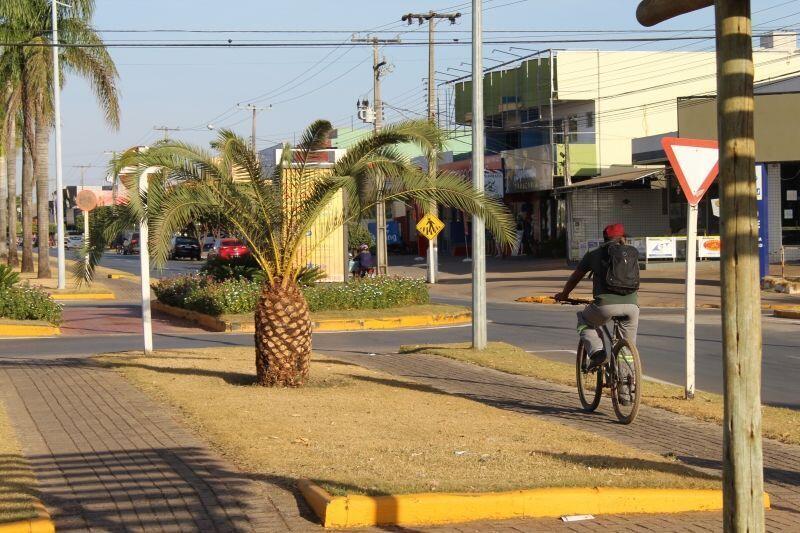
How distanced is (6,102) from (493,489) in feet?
122

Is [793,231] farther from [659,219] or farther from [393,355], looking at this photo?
[393,355]

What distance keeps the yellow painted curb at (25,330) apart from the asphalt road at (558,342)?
102cm

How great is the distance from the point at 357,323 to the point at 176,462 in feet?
49.1

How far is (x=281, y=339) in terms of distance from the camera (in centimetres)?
1238

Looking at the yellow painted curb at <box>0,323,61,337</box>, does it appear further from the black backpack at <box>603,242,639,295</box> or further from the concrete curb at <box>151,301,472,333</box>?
the black backpack at <box>603,242,639,295</box>

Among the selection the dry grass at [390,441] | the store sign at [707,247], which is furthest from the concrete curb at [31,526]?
A: the store sign at [707,247]

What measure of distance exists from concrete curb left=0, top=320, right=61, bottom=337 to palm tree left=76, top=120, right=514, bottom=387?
346 inches

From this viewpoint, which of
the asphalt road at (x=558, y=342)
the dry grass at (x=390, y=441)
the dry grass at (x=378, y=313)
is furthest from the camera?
the dry grass at (x=378, y=313)

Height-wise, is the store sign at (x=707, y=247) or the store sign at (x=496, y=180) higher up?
the store sign at (x=496, y=180)

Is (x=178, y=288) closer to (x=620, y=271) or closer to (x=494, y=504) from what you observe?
(x=620, y=271)

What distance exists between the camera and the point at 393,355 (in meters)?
16.9

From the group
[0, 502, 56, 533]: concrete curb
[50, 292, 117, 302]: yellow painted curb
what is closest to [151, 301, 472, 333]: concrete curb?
[50, 292, 117, 302]: yellow painted curb

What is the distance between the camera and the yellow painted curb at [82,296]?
31.7m

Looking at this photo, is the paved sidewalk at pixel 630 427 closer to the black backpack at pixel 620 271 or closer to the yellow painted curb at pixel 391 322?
the black backpack at pixel 620 271
